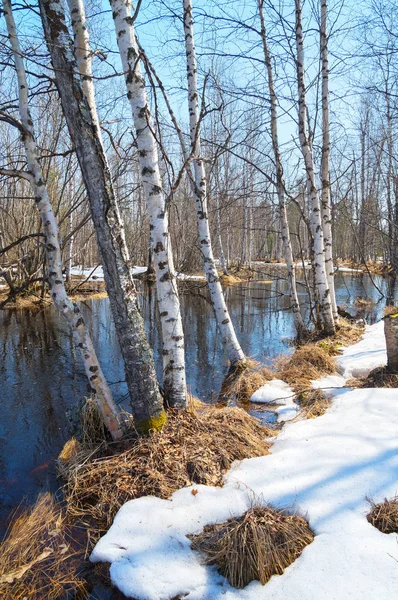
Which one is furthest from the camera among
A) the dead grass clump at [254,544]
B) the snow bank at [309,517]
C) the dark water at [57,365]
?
the dark water at [57,365]

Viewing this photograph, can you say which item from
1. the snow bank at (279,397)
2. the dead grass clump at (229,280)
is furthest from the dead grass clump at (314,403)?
the dead grass clump at (229,280)

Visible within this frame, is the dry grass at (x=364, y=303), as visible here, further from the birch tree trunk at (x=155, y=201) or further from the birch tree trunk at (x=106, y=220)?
the birch tree trunk at (x=106, y=220)

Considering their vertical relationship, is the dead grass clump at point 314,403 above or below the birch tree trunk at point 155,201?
below

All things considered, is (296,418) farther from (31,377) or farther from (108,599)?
(31,377)

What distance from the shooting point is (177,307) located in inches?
161

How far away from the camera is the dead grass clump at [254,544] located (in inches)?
89.3

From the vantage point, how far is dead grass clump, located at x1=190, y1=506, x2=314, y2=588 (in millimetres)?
2268

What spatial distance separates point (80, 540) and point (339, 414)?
288 centimetres

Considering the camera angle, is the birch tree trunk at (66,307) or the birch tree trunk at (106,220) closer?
the birch tree trunk at (106,220)

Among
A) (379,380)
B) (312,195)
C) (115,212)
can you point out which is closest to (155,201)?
(115,212)

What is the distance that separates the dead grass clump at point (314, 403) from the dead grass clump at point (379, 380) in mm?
646

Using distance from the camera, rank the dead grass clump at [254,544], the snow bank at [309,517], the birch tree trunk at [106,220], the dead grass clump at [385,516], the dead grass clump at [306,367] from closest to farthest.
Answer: the snow bank at [309,517]
the dead grass clump at [254,544]
the dead grass clump at [385,516]
the birch tree trunk at [106,220]
the dead grass clump at [306,367]

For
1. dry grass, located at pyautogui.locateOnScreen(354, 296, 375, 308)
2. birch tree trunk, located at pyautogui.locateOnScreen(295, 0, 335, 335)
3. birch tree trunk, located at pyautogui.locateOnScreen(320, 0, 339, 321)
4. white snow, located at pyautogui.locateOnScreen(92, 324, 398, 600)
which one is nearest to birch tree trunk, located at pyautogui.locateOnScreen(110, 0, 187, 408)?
white snow, located at pyautogui.locateOnScreen(92, 324, 398, 600)

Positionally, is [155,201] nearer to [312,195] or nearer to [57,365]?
[312,195]
